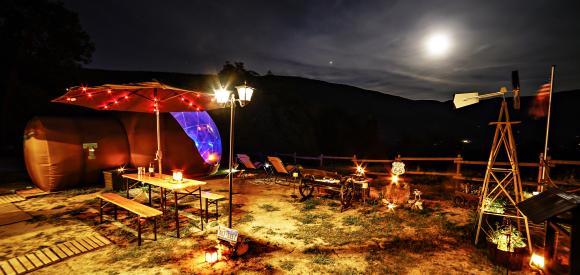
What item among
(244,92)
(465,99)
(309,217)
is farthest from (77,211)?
(465,99)

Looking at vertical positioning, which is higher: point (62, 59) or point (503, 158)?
point (62, 59)

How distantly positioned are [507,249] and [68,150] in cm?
1211

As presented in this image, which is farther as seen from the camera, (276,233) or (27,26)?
(27,26)

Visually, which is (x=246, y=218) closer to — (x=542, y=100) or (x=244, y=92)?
(x=244, y=92)

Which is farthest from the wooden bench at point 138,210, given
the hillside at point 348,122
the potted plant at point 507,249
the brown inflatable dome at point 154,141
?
the hillside at point 348,122

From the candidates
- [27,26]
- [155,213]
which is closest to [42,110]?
[27,26]

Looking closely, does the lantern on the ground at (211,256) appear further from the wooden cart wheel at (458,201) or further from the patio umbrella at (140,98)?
the wooden cart wheel at (458,201)

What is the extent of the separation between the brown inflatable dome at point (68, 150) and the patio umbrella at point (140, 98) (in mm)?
3238

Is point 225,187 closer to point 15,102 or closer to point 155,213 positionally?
point 155,213

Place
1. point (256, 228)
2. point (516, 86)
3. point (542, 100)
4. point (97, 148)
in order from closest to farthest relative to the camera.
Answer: point (516, 86) → point (542, 100) → point (256, 228) → point (97, 148)

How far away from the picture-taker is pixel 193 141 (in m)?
10.8

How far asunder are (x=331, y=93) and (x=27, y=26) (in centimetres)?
3772

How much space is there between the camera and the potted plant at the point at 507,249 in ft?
13.8

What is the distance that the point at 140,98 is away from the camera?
6469 millimetres
